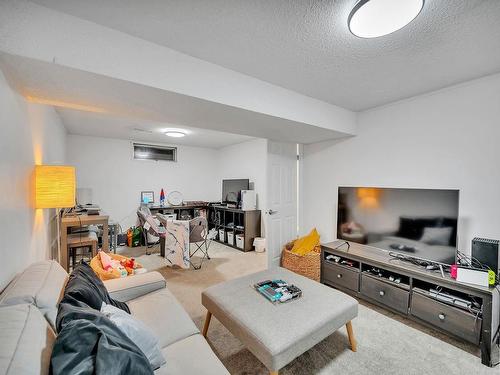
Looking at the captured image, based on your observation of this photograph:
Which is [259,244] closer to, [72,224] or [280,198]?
[280,198]

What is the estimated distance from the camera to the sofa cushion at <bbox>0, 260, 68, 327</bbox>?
1.10 m

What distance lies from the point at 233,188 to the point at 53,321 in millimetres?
4340

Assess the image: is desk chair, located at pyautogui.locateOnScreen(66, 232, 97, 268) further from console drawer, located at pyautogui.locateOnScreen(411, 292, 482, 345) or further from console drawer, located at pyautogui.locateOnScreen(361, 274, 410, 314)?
console drawer, located at pyautogui.locateOnScreen(411, 292, 482, 345)

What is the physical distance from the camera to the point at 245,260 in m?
4.09

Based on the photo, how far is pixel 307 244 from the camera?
3408 mm

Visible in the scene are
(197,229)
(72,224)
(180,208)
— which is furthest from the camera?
(180,208)

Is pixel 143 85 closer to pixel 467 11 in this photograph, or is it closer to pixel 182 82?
pixel 182 82

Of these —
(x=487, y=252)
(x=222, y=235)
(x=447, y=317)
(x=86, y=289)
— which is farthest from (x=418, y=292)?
(x=222, y=235)

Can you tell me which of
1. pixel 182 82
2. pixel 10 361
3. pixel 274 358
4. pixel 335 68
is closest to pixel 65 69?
pixel 182 82

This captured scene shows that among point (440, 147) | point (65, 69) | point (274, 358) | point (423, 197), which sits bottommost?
point (274, 358)

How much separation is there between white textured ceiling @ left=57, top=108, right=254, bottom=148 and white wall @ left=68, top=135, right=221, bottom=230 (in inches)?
12.2

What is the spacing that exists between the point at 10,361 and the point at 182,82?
1.69 m

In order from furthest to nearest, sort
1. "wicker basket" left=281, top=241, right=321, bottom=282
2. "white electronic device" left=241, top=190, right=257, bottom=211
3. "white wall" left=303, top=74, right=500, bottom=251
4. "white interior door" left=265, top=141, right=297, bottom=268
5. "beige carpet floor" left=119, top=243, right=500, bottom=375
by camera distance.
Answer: "white electronic device" left=241, top=190, right=257, bottom=211 → "white interior door" left=265, top=141, right=297, bottom=268 → "wicker basket" left=281, top=241, right=321, bottom=282 → "white wall" left=303, top=74, right=500, bottom=251 → "beige carpet floor" left=119, top=243, right=500, bottom=375

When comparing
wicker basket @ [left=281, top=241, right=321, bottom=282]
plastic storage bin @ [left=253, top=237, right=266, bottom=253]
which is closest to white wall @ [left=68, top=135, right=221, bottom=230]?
plastic storage bin @ [left=253, top=237, right=266, bottom=253]
